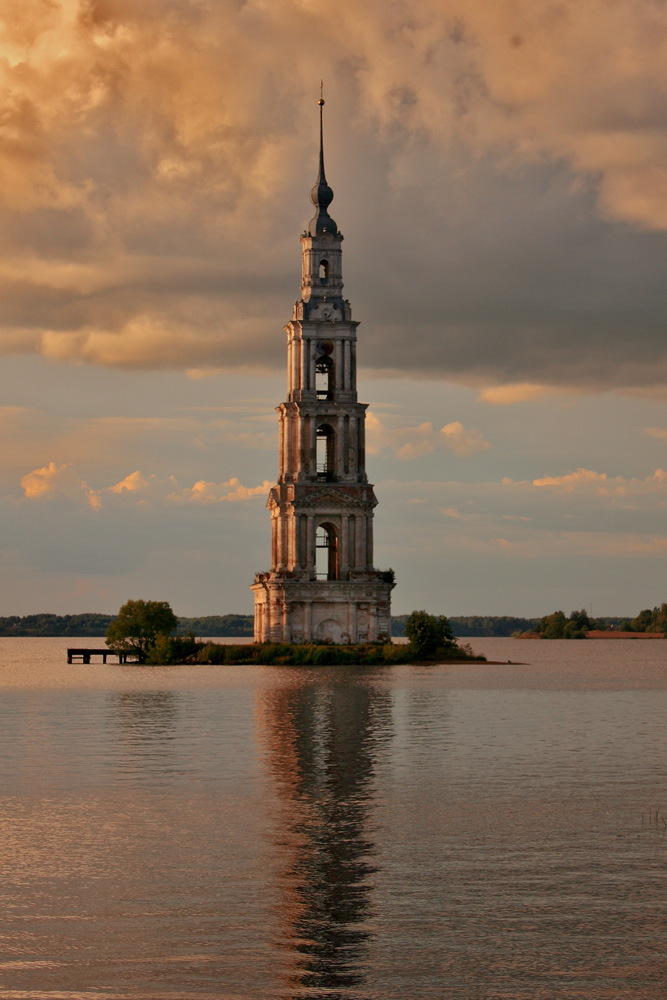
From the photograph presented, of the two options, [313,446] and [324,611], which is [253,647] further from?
[313,446]

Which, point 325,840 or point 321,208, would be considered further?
point 321,208

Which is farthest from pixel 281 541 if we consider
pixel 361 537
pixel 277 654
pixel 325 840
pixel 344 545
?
pixel 325 840

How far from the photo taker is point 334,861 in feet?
88.5

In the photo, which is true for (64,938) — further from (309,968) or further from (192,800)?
(192,800)

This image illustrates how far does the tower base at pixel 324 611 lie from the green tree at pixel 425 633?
18.4 feet

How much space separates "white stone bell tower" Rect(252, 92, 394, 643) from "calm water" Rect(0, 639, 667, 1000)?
65.5 m

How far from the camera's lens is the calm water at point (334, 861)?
1939 cm

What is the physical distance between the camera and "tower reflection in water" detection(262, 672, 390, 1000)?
1984 centimetres

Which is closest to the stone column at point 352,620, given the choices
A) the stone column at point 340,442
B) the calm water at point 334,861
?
the stone column at point 340,442

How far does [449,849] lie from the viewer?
1116 inches

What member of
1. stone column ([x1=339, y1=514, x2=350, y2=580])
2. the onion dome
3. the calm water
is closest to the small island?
stone column ([x1=339, y1=514, x2=350, y2=580])

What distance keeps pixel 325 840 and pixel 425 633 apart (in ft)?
293

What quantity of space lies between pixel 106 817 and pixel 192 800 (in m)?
3.56

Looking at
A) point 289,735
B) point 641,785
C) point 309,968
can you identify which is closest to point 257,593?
point 289,735
